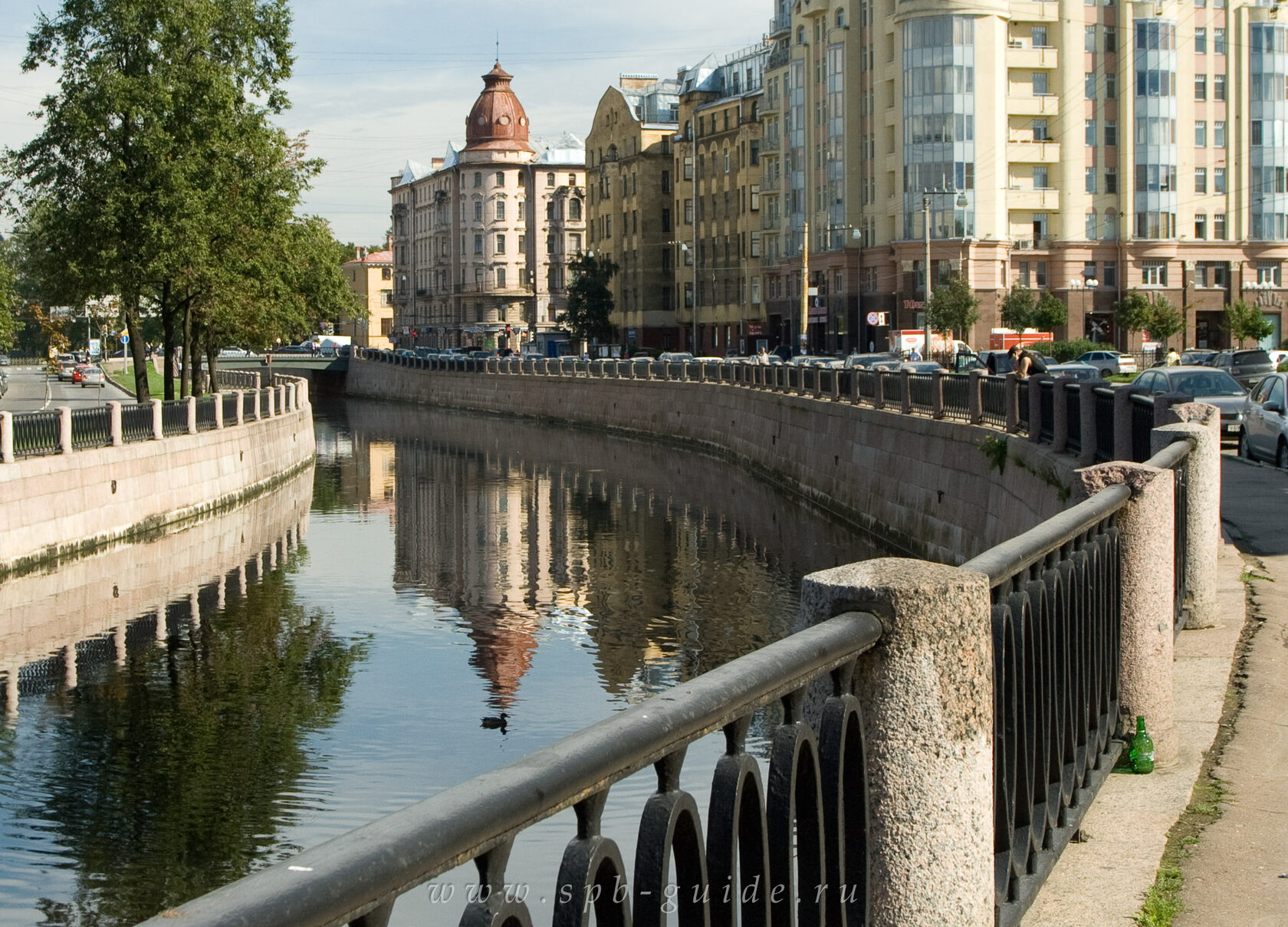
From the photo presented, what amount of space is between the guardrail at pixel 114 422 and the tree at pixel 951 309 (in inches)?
1348

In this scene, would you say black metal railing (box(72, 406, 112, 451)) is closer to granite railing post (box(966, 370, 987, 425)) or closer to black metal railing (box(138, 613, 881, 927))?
Answer: granite railing post (box(966, 370, 987, 425))

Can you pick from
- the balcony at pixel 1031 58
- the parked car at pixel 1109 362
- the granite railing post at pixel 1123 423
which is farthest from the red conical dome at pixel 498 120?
the granite railing post at pixel 1123 423

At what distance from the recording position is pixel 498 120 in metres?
140

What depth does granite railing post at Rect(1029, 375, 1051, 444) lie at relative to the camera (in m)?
21.8

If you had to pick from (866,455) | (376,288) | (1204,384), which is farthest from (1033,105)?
(376,288)

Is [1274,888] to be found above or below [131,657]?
above

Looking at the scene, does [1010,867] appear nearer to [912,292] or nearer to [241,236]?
[241,236]

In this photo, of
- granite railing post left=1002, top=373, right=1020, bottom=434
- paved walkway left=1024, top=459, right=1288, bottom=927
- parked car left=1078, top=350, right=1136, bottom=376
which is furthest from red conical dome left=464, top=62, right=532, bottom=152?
paved walkway left=1024, top=459, right=1288, bottom=927

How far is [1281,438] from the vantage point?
1053 inches

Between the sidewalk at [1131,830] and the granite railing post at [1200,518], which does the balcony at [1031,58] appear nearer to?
the granite railing post at [1200,518]

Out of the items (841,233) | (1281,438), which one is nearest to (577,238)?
(841,233)

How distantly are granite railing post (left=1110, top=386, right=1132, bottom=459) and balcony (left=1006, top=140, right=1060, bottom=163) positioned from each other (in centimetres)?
6507

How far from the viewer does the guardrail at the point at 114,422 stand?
27.0m

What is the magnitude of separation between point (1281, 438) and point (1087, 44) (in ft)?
190
